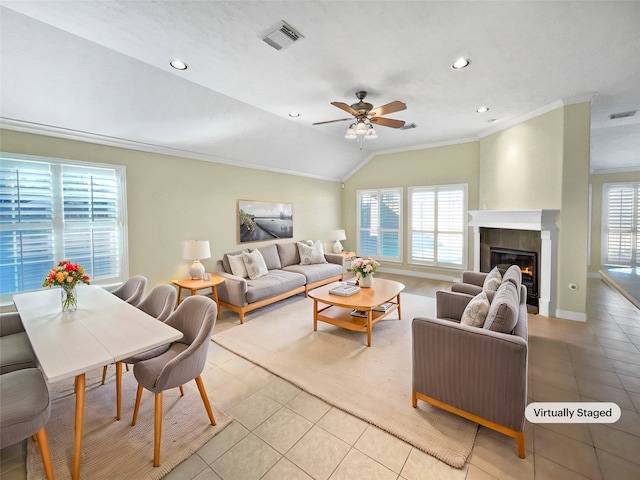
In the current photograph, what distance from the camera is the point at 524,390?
1.70 m

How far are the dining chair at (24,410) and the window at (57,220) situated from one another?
2.01m

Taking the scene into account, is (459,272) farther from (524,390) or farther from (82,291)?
(82,291)

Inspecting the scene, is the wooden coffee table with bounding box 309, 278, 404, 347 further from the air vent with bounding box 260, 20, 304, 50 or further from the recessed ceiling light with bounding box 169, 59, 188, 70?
Answer: the recessed ceiling light with bounding box 169, 59, 188, 70

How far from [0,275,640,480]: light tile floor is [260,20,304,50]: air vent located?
309 cm

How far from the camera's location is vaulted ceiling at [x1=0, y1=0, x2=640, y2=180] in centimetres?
213

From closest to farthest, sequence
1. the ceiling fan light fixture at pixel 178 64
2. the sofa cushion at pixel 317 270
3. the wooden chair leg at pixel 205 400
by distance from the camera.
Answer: the wooden chair leg at pixel 205 400 → the ceiling fan light fixture at pixel 178 64 → the sofa cushion at pixel 317 270

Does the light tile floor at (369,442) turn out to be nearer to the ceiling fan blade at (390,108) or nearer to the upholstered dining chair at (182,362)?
the upholstered dining chair at (182,362)

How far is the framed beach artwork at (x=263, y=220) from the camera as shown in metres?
5.29

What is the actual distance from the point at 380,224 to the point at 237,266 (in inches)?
156

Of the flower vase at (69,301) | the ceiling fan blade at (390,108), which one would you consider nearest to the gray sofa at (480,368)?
the ceiling fan blade at (390,108)

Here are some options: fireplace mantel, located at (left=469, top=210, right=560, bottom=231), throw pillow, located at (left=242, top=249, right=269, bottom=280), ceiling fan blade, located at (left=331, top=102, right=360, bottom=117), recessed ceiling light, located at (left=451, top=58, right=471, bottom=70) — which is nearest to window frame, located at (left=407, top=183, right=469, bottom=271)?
fireplace mantel, located at (left=469, top=210, right=560, bottom=231)

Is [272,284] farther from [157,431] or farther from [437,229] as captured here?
[437,229]

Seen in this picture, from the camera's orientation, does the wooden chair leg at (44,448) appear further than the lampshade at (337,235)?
No

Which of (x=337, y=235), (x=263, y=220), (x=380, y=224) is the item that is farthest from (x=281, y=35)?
(x=380, y=224)
